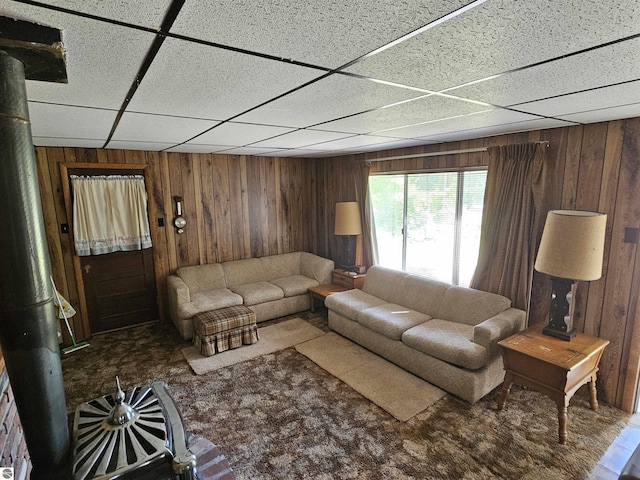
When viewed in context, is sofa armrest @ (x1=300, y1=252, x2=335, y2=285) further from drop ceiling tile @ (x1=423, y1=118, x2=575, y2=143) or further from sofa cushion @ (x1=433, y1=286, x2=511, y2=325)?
drop ceiling tile @ (x1=423, y1=118, x2=575, y2=143)

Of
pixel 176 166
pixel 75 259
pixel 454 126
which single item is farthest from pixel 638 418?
pixel 75 259

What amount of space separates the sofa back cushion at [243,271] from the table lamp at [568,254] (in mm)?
3592

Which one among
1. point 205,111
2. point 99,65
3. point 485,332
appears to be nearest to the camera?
point 99,65

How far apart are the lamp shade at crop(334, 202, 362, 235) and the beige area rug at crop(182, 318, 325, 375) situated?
1.38m

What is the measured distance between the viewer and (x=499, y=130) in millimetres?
2924

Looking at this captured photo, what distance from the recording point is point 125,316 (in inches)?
171

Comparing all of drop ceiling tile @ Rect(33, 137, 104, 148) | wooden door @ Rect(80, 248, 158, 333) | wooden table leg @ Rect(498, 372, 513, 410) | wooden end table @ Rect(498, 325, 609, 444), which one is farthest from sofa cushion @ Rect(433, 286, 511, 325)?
drop ceiling tile @ Rect(33, 137, 104, 148)

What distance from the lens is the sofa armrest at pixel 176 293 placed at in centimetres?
401

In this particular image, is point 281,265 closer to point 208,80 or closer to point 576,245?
point 576,245

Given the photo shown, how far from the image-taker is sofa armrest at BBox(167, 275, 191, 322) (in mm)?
4008

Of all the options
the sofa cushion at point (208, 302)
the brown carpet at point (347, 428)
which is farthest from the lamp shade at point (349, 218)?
the brown carpet at point (347, 428)

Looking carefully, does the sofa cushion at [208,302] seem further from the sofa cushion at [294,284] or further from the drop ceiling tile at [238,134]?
the drop ceiling tile at [238,134]

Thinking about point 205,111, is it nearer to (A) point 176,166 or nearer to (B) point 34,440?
(B) point 34,440

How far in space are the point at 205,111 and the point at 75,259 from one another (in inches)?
122
